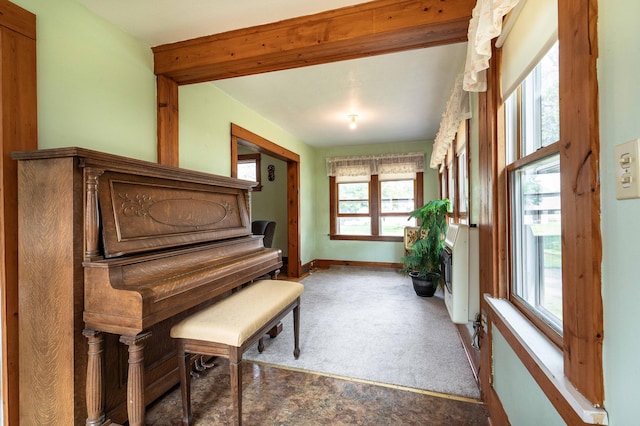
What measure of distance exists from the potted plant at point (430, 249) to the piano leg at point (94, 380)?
330 centimetres

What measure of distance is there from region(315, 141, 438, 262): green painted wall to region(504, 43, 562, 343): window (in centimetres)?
391

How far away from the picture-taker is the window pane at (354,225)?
5598 millimetres

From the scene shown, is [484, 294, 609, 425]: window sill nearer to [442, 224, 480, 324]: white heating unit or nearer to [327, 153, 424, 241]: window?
[442, 224, 480, 324]: white heating unit

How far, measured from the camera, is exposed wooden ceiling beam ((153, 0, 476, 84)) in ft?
5.23

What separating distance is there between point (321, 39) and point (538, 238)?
1616 millimetres

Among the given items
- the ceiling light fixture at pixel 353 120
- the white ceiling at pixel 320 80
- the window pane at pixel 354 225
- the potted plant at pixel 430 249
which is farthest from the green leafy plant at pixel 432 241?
the window pane at pixel 354 225

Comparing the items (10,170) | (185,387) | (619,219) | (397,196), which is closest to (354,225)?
(397,196)

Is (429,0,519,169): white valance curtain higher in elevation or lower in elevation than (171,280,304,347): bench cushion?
higher

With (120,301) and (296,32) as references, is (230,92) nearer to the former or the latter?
(296,32)

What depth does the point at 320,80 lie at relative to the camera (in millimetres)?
2701

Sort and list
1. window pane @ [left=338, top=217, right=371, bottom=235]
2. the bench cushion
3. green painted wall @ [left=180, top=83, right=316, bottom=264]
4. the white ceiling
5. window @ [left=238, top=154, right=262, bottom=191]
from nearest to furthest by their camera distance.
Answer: the bench cushion → the white ceiling → green painted wall @ [left=180, top=83, right=316, bottom=264] → window pane @ [left=338, top=217, right=371, bottom=235] → window @ [left=238, top=154, right=262, bottom=191]

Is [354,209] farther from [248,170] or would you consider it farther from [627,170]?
[627,170]

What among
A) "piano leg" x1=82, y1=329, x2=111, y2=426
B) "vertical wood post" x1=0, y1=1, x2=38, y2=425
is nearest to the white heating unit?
"piano leg" x1=82, y1=329, x2=111, y2=426

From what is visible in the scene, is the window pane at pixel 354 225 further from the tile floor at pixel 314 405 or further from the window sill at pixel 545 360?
the window sill at pixel 545 360
